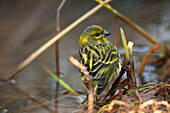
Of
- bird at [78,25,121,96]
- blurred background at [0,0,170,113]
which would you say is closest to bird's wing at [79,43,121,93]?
bird at [78,25,121,96]

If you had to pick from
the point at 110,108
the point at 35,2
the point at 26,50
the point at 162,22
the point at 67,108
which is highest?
the point at 35,2

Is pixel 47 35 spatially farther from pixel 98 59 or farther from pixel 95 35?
pixel 98 59

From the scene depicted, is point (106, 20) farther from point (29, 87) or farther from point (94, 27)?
point (94, 27)

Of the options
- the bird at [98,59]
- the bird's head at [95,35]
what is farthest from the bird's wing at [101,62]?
the bird's head at [95,35]

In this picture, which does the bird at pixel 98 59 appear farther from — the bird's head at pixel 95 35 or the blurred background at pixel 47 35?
the blurred background at pixel 47 35

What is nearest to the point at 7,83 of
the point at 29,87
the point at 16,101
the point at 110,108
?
the point at 29,87

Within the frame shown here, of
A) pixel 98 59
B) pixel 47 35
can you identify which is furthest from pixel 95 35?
pixel 47 35
